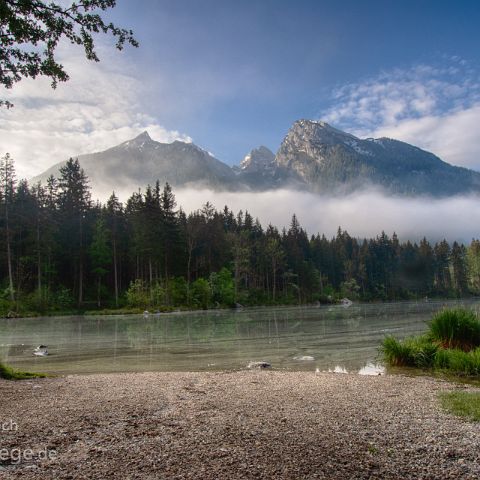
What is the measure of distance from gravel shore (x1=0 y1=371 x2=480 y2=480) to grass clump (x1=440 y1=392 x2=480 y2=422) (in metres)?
0.26

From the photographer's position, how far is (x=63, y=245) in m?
66.0

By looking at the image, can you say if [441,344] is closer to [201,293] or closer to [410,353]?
[410,353]

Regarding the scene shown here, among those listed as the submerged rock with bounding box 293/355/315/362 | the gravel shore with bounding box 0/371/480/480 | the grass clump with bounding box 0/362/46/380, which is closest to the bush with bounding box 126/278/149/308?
the submerged rock with bounding box 293/355/315/362

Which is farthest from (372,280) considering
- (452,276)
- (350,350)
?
(350,350)

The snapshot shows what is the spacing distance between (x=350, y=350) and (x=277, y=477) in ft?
50.1

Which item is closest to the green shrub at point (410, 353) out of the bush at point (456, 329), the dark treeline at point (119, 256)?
the bush at point (456, 329)

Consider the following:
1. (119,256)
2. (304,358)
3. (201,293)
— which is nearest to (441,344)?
(304,358)

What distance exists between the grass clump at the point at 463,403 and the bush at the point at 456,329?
5.95 metres

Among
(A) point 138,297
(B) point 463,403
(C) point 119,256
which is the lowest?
(A) point 138,297

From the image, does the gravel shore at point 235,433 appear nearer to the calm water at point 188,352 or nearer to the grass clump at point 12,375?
the grass clump at point 12,375

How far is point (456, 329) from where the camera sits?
46.3 ft

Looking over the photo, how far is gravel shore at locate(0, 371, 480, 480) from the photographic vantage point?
460cm

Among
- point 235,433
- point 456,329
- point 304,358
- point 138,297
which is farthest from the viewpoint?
point 138,297

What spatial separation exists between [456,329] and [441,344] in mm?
705
